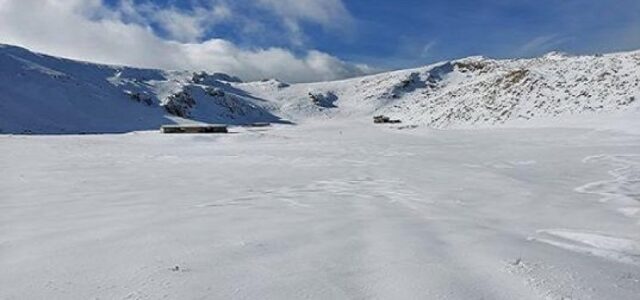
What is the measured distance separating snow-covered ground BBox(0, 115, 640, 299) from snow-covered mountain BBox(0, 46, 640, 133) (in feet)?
80.2

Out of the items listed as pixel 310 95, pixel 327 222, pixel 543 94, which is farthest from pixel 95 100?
pixel 327 222

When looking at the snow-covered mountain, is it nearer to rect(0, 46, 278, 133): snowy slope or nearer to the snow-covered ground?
rect(0, 46, 278, 133): snowy slope

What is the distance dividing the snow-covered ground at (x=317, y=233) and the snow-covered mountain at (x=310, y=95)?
24431 mm

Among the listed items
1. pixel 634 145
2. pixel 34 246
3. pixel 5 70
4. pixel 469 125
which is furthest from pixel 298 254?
pixel 5 70

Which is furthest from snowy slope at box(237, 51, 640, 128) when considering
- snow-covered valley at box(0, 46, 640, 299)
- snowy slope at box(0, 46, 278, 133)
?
snowy slope at box(0, 46, 278, 133)

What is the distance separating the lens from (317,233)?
5.79 meters

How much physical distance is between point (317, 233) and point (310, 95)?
86766mm

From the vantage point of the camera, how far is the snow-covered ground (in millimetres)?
3979

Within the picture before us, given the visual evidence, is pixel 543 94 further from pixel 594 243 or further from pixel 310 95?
pixel 310 95

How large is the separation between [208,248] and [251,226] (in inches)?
46.0

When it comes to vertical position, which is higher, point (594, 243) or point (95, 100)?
point (95, 100)

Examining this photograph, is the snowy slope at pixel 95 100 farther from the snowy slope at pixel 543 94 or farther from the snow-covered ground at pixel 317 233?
the snow-covered ground at pixel 317 233

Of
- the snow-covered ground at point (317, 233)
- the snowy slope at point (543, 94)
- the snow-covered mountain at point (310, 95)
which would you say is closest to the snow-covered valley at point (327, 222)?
the snow-covered ground at point (317, 233)

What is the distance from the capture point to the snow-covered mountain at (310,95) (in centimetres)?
3706
